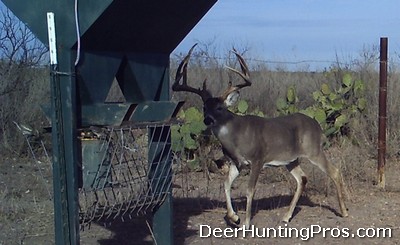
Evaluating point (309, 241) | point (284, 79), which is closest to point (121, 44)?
point (309, 241)

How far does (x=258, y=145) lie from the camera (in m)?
10.3

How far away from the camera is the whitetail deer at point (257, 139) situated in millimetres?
10234

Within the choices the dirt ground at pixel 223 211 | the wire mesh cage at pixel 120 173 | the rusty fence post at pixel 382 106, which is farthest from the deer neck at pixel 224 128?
the wire mesh cage at pixel 120 173

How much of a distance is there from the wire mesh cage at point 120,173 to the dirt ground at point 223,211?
2.07 m

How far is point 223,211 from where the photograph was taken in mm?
10477

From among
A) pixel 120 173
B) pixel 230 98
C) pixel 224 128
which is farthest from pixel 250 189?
pixel 120 173

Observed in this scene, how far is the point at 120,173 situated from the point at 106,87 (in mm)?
892

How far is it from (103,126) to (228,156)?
4.92 meters

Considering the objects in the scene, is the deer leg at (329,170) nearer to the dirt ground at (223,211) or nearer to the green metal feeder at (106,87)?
the dirt ground at (223,211)

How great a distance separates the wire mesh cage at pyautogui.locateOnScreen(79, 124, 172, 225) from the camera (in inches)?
219

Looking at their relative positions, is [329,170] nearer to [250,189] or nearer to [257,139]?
[257,139]

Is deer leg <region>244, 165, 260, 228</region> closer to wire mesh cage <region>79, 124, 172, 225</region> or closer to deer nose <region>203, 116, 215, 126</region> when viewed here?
deer nose <region>203, 116, 215, 126</region>

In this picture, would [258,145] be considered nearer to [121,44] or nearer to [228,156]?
[228,156]

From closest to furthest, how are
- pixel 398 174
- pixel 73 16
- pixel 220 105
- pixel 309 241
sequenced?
pixel 73 16, pixel 309 241, pixel 220 105, pixel 398 174
